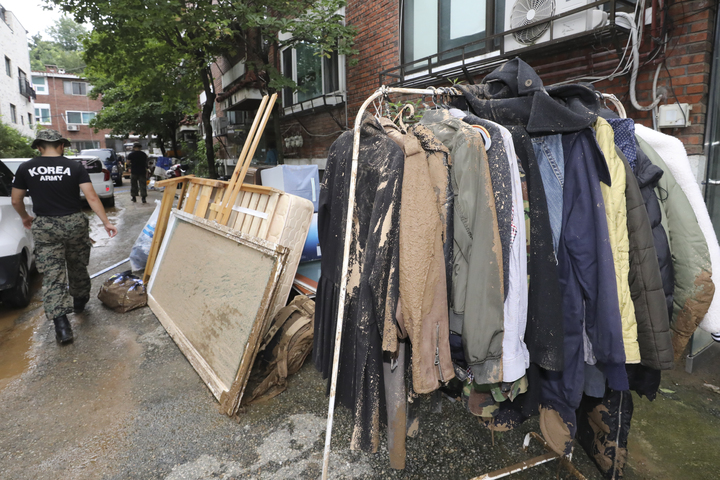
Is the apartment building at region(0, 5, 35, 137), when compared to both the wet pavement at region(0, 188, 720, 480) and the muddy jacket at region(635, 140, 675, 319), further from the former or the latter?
the muddy jacket at region(635, 140, 675, 319)

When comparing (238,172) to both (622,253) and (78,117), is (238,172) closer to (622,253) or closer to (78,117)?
(622,253)

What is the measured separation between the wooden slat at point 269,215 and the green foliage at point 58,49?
58095mm

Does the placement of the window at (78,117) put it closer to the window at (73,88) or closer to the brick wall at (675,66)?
the window at (73,88)

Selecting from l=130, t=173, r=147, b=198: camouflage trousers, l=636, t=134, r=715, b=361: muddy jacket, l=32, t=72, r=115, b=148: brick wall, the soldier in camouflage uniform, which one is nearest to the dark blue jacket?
l=636, t=134, r=715, b=361: muddy jacket

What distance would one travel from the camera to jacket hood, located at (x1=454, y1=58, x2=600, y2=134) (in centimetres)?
176

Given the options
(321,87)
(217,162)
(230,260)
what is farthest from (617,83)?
(217,162)

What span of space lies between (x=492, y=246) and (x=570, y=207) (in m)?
0.44

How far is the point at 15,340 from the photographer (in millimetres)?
4320

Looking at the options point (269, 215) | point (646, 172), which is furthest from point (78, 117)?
point (646, 172)

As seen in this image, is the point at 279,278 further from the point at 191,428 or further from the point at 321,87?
the point at 321,87

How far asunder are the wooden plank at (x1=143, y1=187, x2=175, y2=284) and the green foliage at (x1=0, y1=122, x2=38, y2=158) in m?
14.9

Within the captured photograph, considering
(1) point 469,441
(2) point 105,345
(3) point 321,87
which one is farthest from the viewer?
(3) point 321,87

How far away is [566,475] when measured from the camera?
7.90 ft

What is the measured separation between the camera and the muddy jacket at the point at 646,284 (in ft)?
5.78
